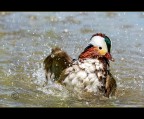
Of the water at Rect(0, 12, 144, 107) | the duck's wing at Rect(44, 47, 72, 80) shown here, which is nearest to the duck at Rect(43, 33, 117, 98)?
the duck's wing at Rect(44, 47, 72, 80)

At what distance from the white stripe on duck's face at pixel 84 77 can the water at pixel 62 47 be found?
0.48 ft

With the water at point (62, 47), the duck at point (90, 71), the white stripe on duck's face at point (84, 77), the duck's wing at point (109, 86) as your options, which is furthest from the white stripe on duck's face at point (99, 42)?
the water at point (62, 47)

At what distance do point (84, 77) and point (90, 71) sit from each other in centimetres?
10

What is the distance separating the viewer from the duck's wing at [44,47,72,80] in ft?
18.6

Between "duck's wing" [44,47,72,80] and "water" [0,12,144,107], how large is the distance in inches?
5.1

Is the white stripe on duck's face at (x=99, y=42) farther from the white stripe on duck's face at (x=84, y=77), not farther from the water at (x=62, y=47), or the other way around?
the water at (x=62, y=47)

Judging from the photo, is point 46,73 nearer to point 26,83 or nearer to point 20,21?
point 26,83

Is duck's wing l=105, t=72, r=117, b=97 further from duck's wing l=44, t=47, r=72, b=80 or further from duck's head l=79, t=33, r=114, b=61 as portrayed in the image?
duck's wing l=44, t=47, r=72, b=80

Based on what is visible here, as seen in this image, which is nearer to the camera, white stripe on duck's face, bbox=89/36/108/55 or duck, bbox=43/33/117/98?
duck, bbox=43/33/117/98

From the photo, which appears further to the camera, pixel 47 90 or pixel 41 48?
pixel 41 48

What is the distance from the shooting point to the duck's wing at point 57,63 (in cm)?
567

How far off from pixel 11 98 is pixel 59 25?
4.78 m
